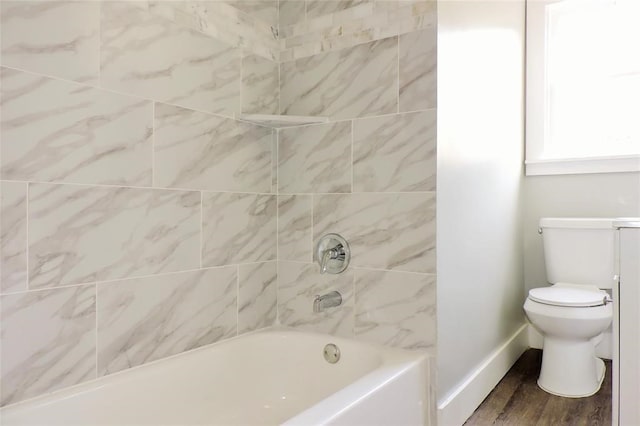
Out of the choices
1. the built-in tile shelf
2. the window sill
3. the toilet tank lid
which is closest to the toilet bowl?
the toilet tank lid

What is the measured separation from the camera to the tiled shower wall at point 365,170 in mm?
1796

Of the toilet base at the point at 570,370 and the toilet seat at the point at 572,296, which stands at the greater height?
the toilet seat at the point at 572,296

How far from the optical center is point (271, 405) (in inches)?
75.4

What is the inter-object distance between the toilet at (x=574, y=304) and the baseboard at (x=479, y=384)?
208 mm

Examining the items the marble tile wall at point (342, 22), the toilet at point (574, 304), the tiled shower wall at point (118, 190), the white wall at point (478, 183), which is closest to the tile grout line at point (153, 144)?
the tiled shower wall at point (118, 190)

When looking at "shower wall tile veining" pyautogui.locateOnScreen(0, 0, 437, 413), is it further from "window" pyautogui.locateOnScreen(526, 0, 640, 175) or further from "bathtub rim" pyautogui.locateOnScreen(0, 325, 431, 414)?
"window" pyautogui.locateOnScreen(526, 0, 640, 175)

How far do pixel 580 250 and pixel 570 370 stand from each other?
688 millimetres

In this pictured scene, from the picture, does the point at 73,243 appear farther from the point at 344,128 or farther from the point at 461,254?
the point at 461,254

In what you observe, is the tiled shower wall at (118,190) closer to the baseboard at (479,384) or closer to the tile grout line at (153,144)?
the tile grout line at (153,144)

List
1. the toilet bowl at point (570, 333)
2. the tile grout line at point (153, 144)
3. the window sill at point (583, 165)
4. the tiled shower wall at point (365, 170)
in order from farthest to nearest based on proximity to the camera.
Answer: the window sill at point (583, 165)
the toilet bowl at point (570, 333)
the tiled shower wall at point (365, 170)
the tile grout line at point (153, 144)

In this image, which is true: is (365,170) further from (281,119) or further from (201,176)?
(201,176)

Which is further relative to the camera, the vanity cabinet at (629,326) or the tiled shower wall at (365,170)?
the tiled shower wall at (365,170)

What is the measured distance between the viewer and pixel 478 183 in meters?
2.18

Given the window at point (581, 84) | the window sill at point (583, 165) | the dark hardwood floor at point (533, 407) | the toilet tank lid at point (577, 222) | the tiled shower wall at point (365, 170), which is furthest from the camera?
the window at point (581, 84)
